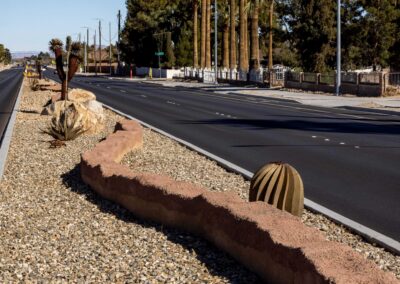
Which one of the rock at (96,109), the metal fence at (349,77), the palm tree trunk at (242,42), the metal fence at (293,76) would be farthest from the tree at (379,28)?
the rock at (96,109)

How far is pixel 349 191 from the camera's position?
435 inches

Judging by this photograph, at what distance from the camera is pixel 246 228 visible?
21.7 ft

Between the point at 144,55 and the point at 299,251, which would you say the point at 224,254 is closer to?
the point at 299,251

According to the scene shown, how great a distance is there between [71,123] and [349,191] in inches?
382

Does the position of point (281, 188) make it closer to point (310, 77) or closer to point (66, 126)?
point (66, 126)

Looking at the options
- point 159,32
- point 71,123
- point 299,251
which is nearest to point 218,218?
point 299,251

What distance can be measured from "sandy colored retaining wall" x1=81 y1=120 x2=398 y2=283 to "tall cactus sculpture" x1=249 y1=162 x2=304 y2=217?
0.61 metres

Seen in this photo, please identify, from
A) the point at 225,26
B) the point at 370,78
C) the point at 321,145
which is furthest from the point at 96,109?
the point at 225,26

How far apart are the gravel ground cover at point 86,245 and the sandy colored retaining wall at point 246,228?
0.49 feet

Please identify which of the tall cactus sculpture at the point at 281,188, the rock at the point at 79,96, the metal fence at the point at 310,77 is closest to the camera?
the tall cactus sculpture at the point at 281,188

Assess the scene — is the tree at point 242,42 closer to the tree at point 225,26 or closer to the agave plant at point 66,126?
the tree at point 225,26

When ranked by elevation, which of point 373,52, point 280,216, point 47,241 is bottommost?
point 47,241

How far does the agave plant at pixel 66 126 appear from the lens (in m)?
18.2

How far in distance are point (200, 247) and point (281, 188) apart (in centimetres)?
132
